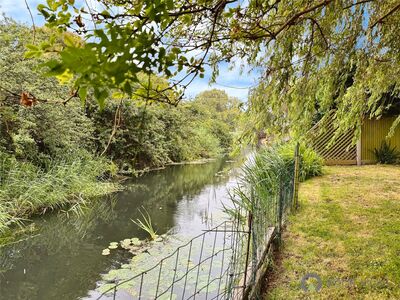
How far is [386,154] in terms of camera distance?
9.82 m

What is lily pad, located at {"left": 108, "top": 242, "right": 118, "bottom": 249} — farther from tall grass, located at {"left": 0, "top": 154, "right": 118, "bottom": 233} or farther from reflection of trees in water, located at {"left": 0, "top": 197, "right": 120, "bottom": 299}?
tall grass, located at {"left": 0, "top": 154, "right": 118, "bottom": 233}

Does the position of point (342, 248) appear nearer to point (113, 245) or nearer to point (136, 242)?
point (136, 242)

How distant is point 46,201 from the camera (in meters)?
7.03

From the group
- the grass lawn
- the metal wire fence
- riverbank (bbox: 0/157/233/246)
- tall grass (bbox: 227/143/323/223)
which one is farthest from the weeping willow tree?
riverbank (bbox: 0/157/233/246)

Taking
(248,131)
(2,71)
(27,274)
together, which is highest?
(2,71)

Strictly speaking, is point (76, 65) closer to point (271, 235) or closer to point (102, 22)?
point (102, 22)

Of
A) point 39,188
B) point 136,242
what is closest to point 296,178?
point 136,242

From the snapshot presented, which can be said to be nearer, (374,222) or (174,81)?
(174,81)

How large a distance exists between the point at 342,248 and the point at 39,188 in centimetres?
584

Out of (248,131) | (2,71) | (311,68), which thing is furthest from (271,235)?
(2,71)

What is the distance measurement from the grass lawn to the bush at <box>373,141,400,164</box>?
4.25 m

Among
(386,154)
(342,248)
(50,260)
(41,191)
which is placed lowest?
(50,260)

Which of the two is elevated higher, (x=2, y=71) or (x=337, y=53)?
(x=2, y=71)

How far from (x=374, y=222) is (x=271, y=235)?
68.0 inches
